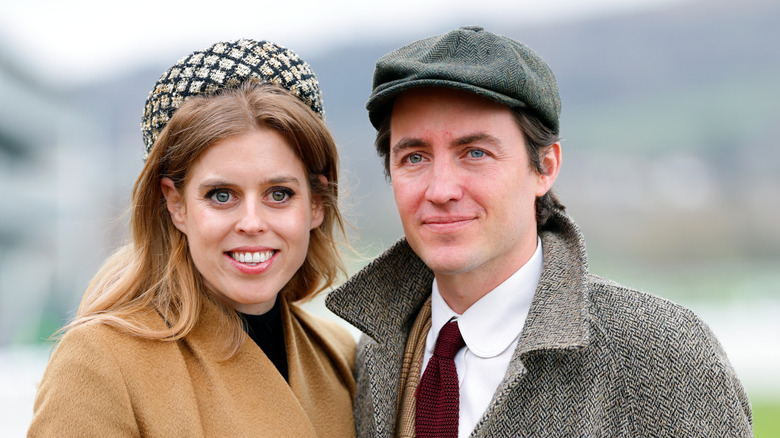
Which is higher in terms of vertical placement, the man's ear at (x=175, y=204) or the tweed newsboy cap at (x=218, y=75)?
the tweed newsboy cap at (x=218, y=75)

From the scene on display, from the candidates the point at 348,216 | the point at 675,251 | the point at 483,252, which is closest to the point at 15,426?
the point at 348,216

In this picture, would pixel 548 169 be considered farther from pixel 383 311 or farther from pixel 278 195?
pixel 278 195

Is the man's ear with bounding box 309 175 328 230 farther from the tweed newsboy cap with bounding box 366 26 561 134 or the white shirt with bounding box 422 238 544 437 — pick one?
the white shirt with bounding box 422 238 544 437

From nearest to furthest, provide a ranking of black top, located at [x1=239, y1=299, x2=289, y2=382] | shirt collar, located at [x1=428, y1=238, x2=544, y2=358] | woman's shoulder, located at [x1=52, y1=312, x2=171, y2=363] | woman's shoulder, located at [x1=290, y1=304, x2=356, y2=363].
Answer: woman's shoulder, located at [x1=52, y1=312, x2=171, y2=363] < shirt collar, located at [x1=428, y1=238, x2=544, y2=358] < black top, located at [x1=239, y1=299, x2=289, y2=382] < woman's shoulder, located at [x1=290, y1=304, x2=356, y2=363]

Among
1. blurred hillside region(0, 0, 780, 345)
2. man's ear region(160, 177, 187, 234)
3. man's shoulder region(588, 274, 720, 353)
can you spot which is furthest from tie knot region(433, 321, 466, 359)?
blurred hillside region(0, 0, 780, 345)

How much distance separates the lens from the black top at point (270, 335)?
306cm

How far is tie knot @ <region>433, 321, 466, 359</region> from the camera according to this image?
281 cm

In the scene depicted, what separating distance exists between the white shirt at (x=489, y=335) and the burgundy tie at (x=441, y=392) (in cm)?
3

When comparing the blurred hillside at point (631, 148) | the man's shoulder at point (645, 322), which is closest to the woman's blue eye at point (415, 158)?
the man's shoulder at point (645, 322)

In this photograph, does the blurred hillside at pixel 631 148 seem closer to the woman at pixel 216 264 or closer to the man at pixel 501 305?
the woman at pixel 216 264

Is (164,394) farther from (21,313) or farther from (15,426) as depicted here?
(21,313)

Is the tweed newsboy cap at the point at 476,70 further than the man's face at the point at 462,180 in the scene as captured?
No

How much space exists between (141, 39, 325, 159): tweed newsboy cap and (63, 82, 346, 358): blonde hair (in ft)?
0.15

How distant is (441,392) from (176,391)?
2.89ft
